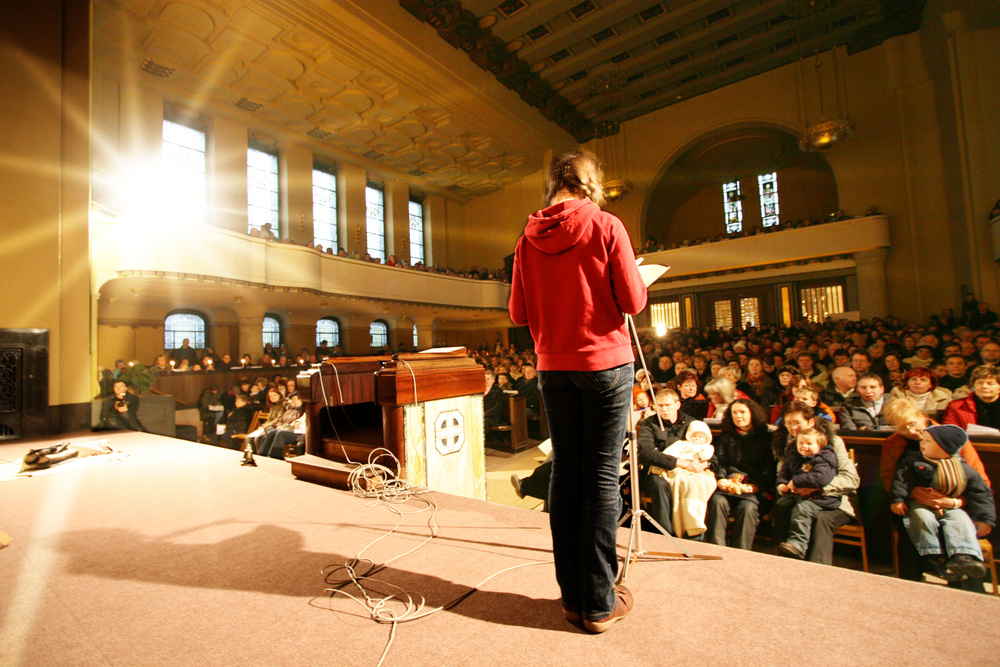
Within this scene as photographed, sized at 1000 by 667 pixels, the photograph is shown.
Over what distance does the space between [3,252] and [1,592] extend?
4622 mm

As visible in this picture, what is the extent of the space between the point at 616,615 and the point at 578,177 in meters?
1.15

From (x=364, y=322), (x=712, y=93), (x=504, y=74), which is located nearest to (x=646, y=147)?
(x=712, y=93)

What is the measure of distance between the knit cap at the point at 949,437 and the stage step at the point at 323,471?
115 inches

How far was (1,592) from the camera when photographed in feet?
4.69

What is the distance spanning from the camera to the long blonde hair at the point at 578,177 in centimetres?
137

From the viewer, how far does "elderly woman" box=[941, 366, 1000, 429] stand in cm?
331

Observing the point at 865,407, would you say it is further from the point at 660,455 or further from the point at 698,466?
the point at 660,455

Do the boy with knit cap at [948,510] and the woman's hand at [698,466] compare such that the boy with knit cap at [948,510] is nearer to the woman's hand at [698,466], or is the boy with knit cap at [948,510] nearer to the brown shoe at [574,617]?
the woman's hand at [698,466]

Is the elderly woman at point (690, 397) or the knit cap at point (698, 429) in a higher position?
the elderly woman at point (690, 397)

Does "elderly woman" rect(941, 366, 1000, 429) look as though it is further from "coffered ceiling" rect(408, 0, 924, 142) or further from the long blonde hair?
"coffered ceiling" rect(408, 0, 924, 142)

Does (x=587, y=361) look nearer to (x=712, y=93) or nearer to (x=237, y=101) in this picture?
(x=237, y=101)

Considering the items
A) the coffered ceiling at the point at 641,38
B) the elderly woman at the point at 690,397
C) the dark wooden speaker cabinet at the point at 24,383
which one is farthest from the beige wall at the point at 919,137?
the dark wooden speaker cabinet at the point at 24,383

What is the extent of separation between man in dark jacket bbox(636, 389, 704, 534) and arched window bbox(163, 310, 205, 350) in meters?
11.1

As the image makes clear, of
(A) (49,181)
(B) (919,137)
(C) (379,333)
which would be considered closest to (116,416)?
(A) (49,181)
